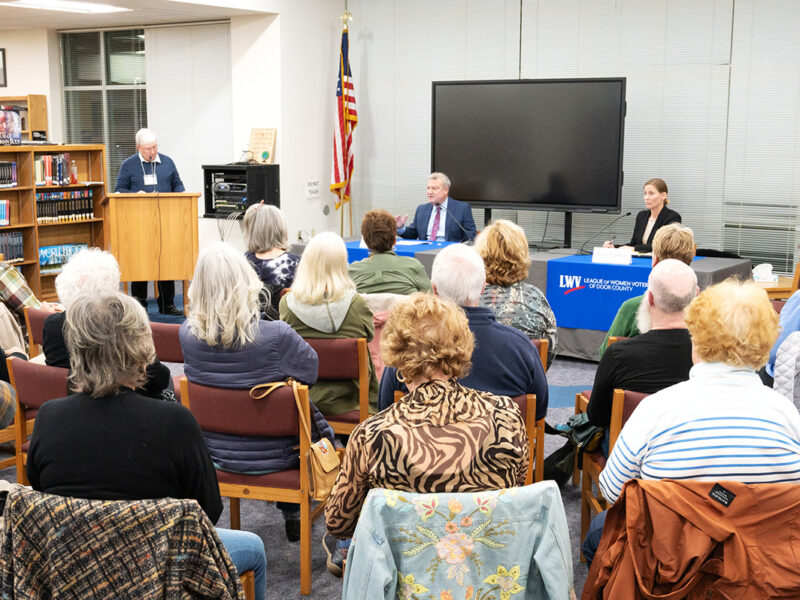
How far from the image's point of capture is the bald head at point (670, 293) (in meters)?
2.93

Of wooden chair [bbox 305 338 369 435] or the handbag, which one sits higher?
wooden chair [bbox 305 338 369 435]

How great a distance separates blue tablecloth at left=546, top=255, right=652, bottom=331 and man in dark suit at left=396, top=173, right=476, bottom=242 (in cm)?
143

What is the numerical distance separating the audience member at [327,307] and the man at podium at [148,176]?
15.0ft

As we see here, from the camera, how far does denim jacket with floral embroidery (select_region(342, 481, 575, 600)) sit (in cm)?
182

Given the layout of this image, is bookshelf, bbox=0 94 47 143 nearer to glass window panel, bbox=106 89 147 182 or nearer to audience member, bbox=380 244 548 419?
glass window panel, bbox=106 89 147 182

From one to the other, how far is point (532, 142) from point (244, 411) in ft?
18.2

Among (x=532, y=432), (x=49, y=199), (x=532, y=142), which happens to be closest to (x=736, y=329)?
(x=532, y=432)

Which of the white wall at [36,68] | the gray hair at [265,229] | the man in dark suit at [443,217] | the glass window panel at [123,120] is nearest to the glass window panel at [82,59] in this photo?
the white wall at [36,68]

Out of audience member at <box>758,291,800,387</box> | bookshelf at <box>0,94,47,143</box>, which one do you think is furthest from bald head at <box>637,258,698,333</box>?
bookshelf at <box>0,94,47,143</box>

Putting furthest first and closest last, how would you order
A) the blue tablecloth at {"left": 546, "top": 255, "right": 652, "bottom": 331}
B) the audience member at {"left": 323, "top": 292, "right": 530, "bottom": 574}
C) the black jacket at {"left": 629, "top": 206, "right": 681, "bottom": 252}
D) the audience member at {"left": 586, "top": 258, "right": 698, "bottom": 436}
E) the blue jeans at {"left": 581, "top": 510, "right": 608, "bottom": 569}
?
the black jacket at {"left": 629, "top": 206, "right": 681, "bottom": 252} < the blue tablecloth at {"left": 546, "top": 255, "right": 652, "bottom": 331} < the audience member at {"left": 586, "top": 258, "right": 698, "bottom": 436} < the blue jeans at {"left": 581, "top": 510, "right": 608, "bottom": 569} < the audience member at {"left": 323, "top": 292, "right": 530, "bottom": 574}

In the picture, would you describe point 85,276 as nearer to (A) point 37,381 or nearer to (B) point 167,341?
(A) point 37,381

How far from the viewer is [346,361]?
3500 mm

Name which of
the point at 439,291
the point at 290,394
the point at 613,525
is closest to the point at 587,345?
the point at 439,291

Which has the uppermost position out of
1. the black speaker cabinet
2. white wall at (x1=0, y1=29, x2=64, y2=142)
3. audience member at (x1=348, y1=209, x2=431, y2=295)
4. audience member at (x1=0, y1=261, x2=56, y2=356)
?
white wall at (x1=0, y1=29, x2=64, y2=142)
